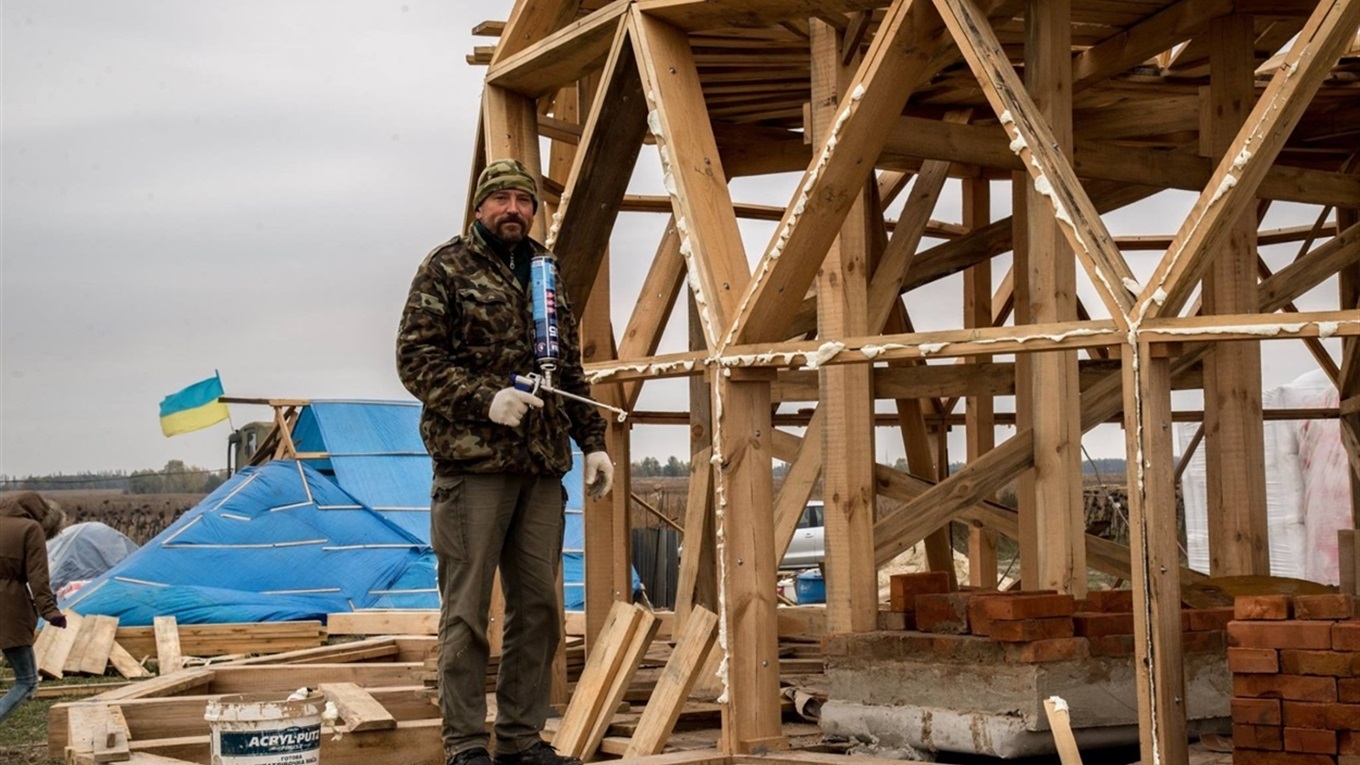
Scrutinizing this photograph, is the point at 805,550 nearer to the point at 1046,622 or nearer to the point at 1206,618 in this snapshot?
the point at 1206,618

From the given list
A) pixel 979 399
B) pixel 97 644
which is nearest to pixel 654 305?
pixel 979 399

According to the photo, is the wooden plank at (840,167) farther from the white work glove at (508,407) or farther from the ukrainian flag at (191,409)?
the ukrainian flag at (191,409)

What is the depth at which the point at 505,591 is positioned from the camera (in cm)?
610

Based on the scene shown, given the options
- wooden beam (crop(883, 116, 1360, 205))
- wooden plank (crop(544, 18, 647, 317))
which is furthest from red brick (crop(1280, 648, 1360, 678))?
wooden beam (crop(883, 116, 1360, 205))

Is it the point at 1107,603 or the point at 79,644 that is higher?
the point at 1107,603

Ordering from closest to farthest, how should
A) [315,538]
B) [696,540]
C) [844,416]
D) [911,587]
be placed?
1. [911,587]
2. [844,416]
3. [696,540]
4. [315,538]

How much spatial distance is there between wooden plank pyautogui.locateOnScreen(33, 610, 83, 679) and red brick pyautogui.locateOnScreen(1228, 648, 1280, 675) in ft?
37.5

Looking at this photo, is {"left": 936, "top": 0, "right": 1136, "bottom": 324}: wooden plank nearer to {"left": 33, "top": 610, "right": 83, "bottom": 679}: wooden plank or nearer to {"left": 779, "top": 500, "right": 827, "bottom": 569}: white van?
{"left": 33, "top": 610, "right": 83, "bottom": 679}: wooden plank

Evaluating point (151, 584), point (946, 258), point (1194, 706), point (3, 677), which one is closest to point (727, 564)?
point (1194, 706)

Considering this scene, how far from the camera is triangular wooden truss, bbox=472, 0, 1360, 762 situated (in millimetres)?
5148

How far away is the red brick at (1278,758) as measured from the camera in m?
5.52

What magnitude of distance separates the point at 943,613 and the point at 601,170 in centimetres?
238

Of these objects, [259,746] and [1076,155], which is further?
A: [1076,155]

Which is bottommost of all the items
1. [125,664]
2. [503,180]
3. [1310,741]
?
[125,664]
